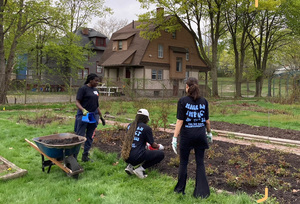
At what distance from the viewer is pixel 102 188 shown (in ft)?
14.7

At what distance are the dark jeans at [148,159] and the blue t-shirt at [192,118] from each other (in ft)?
3.64

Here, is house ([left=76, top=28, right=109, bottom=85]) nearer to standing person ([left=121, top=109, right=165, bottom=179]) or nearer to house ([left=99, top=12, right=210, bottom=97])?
house ([left=99, top=12, right=210, bottom=97])

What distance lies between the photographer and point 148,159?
516 centimetres

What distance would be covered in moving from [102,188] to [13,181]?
1580mm

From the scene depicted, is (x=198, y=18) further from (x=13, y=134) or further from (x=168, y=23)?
(x=13, y=134)

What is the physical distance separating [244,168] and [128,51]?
30.2m

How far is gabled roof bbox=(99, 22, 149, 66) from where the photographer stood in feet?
108

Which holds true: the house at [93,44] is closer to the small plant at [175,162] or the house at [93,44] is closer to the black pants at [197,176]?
the small plant at [175,162]

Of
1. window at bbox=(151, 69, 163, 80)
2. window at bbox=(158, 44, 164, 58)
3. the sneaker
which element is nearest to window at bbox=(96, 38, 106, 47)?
window at bbox=(158, 44, 164, 58)

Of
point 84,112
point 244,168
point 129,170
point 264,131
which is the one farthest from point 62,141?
point 264,131

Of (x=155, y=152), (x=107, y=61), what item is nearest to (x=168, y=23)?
(x=107, y=61)

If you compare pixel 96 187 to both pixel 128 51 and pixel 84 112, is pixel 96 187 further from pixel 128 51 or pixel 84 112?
pixel 128 51

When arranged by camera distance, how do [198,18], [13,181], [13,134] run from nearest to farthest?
[13,181] < [13,134] < [198,18]

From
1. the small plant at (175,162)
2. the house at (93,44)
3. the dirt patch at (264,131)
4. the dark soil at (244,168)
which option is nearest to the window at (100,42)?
the house at (93,44)
